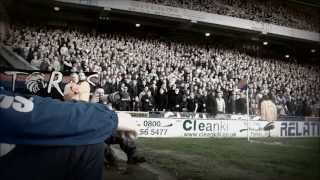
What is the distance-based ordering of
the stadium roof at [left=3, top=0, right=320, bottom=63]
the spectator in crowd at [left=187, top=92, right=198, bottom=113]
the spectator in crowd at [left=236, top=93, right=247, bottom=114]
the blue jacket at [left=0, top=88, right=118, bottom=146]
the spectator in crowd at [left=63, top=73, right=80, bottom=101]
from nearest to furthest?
1. the blue jacket at [left=0, top=88, right=118, bottom=146]
2. the spectator in crowd at [left=63, top=73, right=80, bottom=101]
3. the stadium roof at [left=3, top=0, right=320, bottom=63]
4. the spectator in crowd at [left=187, top=92, right=198, bottom=113]
5. the spectator in crowd at [left=236, top=93, right=247, bottom=114]

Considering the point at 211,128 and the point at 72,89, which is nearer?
the point at 72,89

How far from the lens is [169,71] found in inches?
94.0

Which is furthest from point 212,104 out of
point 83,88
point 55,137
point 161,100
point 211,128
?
point 55,137

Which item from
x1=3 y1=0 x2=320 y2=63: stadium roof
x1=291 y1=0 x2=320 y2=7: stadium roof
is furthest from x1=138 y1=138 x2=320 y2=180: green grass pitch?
x1=291 y1=0 x2=320 y2=7: stadium roof

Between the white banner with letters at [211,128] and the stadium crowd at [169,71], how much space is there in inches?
3.2

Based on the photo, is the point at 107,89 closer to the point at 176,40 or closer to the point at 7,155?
the point at 176,40

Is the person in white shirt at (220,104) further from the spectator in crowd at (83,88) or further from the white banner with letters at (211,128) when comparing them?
the spectator in crowd at (83,88)

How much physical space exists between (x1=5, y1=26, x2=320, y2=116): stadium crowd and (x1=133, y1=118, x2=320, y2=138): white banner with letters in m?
0.08

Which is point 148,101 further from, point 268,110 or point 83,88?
point 268,110

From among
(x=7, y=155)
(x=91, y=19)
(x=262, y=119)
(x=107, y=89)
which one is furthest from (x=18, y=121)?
(x=262, y=119)

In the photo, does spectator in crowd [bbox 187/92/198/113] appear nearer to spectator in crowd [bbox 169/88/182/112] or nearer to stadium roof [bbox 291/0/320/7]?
spectator in crowd [bbox 169/88/182/112]

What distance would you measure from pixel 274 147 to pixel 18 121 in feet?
7.97

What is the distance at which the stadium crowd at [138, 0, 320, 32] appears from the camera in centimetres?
248

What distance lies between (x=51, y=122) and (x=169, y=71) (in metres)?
1.91
